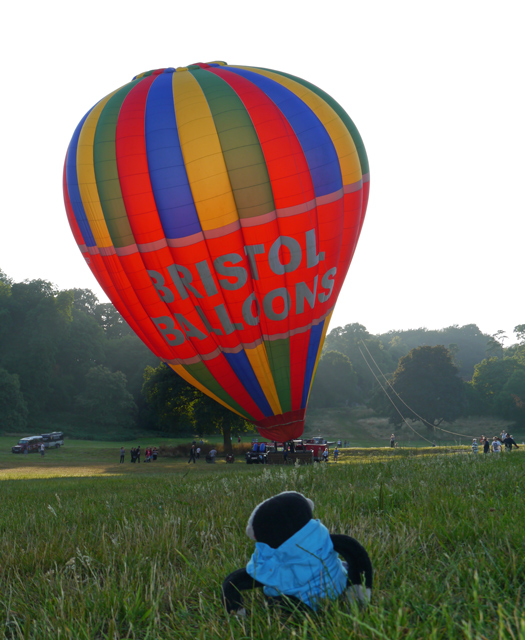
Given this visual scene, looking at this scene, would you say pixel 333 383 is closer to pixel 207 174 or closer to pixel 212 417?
pixel 212 417

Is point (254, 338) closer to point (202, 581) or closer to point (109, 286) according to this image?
point (109, 286)

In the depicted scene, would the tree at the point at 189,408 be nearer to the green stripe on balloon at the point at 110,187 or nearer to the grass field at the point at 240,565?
the green stripe on balloon at the point at 110,187

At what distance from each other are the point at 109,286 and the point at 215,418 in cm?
2266

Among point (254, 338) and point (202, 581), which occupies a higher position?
point (254, 338)

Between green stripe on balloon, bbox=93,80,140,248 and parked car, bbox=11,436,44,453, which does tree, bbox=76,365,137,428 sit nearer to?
parked car, bbox=11,436,44,453

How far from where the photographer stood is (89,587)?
243 centimetres

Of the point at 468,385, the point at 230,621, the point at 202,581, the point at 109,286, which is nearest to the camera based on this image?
the point at 230,621

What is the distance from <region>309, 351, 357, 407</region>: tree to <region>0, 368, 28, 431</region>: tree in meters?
48.1

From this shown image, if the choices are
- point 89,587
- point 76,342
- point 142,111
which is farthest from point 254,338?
point 76,342

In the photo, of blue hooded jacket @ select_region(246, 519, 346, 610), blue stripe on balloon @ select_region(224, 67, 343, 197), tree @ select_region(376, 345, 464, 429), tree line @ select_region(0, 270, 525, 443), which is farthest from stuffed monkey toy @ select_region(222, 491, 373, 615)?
tree @ select_region(376, 345, 464, 429)

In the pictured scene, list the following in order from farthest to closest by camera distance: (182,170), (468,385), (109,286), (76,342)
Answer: (468,385) → (76,342) → (109,286) → (182,170)

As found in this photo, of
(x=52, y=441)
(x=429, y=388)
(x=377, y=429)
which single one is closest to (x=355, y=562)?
(x=52, y=441)

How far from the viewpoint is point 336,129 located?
16453mm

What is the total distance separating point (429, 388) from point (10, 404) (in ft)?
177
